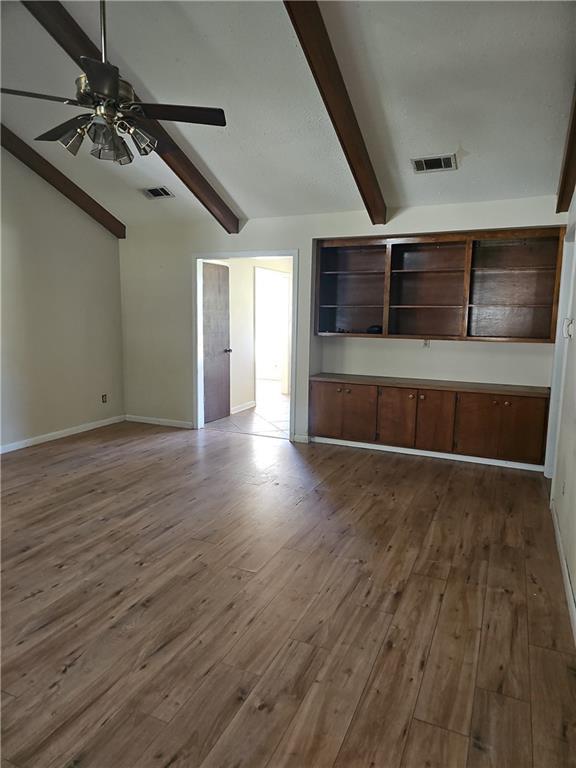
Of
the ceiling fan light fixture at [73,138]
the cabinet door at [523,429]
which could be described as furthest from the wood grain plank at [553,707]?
the ceiling fan light fixture at [73,138]

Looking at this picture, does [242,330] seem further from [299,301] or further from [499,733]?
[499,733]

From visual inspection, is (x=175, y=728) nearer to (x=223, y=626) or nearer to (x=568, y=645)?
(x=223, y=626)

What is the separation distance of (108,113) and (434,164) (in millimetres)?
2769

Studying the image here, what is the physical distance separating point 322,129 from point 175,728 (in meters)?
4.08

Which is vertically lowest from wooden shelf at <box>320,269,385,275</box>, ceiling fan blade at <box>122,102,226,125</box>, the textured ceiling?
wooden shelf at <box>320,269,385,275</box>

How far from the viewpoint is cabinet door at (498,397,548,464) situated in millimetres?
4555

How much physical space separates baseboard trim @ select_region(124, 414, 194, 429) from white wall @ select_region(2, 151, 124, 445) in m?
0.28

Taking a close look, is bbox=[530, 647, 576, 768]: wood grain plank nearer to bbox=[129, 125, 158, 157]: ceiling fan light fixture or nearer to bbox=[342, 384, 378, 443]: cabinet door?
bbox=[342, 384, 378, 443]: cabinet door

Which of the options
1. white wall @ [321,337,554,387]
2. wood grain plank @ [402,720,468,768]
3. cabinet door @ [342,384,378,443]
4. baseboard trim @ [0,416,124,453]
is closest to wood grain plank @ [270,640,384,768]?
wood grain plank @ [402,720,468,768]

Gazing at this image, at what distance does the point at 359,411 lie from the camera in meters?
5.36

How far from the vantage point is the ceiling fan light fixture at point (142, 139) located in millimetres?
2935

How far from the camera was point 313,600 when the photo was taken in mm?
2521

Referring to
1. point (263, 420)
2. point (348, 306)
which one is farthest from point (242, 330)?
point (348, 306)

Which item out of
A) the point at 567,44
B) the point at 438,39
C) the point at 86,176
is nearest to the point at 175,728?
the point at 438,39
